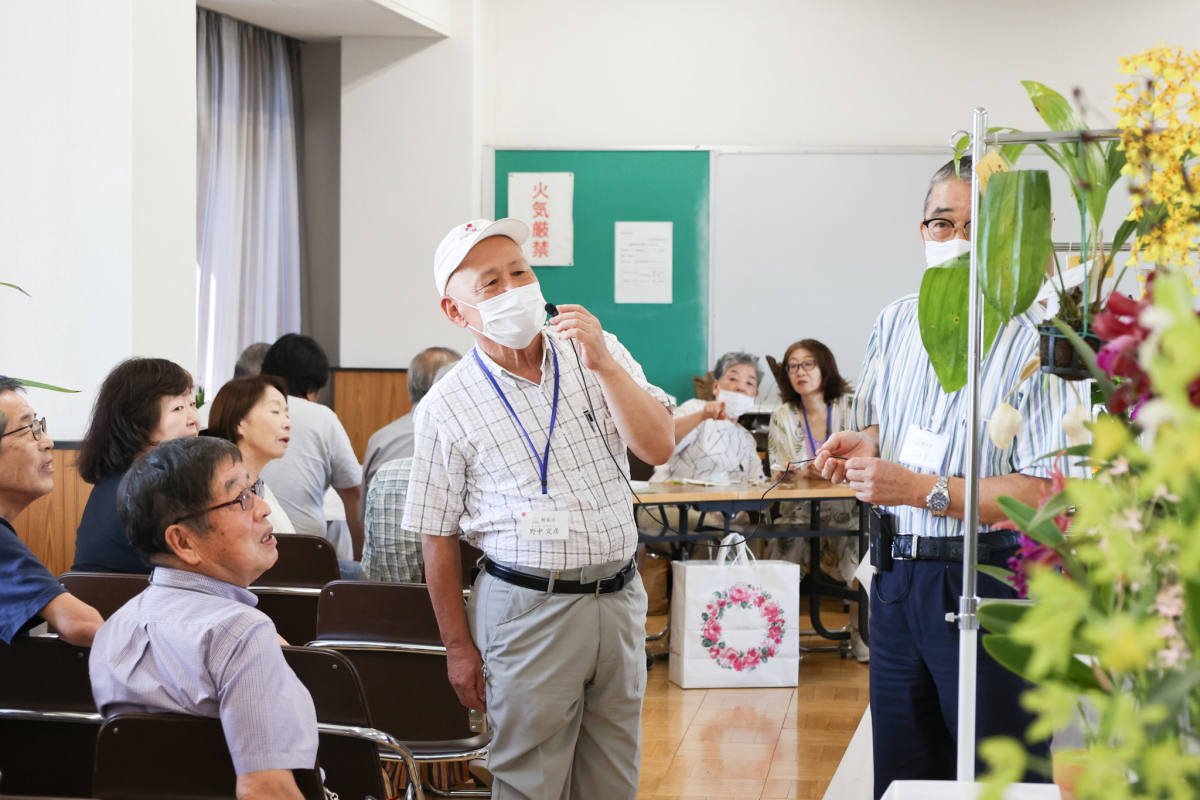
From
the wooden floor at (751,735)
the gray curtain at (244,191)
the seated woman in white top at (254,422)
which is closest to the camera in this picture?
the seated woman in white top at (254,422)

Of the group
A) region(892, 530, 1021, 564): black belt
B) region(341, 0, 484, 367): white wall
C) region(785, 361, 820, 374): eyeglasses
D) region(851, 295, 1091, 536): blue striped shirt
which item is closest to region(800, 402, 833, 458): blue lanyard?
region(785, 361, 820, 374): eyeglasses

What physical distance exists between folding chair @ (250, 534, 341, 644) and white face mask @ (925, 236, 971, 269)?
1.76 m

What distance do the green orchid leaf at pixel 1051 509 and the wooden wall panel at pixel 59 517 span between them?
142 inches

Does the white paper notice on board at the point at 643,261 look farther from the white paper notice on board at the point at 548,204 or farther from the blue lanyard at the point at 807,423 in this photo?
the blue lanyard at the point at 807,423

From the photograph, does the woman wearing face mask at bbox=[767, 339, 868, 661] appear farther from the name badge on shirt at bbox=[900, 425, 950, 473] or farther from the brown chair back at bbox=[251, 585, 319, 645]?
the name badge on shirt at bbox=[900, 425, 950, 473]

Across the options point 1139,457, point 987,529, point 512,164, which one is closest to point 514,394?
point 987,529

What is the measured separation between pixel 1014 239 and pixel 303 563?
2.24 metres

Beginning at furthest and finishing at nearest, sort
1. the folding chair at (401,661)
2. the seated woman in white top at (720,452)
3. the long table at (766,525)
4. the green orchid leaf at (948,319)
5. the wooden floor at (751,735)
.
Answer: the seated woman in white top at (720,452)
the long table at (766,525)
the wooden floor at (751,735)
the folding chair at (401,661)
the green orchid leaf at (948,319)

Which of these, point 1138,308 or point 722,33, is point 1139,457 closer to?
point 1138,308

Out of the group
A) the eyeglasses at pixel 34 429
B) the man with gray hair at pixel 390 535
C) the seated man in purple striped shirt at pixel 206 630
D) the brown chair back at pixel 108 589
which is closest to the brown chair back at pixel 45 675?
the brown chair back at pixel 108 589

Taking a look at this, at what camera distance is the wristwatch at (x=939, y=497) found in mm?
1759

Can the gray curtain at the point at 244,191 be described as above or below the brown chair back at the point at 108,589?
above

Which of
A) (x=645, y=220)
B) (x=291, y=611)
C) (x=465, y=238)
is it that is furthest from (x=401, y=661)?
(x=645, y=220)

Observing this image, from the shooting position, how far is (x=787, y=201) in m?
6.28
